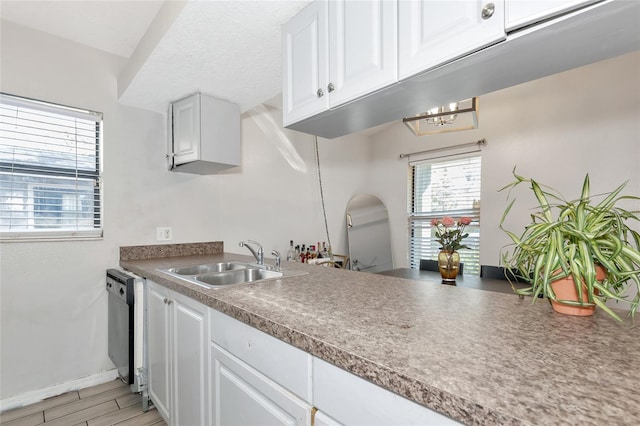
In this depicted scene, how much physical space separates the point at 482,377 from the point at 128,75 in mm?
2644

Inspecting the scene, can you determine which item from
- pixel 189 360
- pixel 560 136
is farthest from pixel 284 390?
pixel 560 136

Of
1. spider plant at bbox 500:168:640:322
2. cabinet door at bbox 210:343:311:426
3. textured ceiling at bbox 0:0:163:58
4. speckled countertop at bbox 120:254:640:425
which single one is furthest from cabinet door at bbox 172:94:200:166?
spider plant at bbox 500:168:640:322

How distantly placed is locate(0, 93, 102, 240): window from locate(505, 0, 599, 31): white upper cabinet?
2610 millimetres

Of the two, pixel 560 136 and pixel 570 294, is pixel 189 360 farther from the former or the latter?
pixel 560 136

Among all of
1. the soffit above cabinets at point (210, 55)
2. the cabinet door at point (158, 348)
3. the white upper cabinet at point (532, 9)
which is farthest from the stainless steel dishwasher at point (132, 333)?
the white upper cabinet at point (532, 9)

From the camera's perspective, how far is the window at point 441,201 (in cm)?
360

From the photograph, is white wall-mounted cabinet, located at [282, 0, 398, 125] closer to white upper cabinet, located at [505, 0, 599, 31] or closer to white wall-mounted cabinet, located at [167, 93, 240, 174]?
white upper cabinet, located at [505, 0, 599, 31]

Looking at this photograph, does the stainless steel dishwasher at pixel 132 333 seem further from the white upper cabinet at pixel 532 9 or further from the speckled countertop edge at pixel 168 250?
the white upper cabinet at pixel 532 9

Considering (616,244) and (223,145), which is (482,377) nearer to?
(616,244)

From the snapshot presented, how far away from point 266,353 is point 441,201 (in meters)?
3.42

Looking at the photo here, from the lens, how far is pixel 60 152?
2.17 m

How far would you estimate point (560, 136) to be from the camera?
9.78 feet

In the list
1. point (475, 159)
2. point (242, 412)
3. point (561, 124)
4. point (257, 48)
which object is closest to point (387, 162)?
point (475, 159)

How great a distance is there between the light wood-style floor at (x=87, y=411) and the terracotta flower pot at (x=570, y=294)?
6.82 ft
